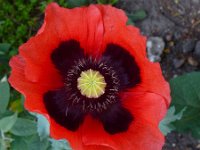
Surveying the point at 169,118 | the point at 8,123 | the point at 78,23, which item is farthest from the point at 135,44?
the point at 8,123

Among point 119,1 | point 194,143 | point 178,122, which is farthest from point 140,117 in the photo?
point 119,1

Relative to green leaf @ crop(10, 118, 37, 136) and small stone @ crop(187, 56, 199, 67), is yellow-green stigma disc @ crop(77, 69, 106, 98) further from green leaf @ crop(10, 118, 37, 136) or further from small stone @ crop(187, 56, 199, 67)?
small stone @ crop(187, 56, 199, 67)

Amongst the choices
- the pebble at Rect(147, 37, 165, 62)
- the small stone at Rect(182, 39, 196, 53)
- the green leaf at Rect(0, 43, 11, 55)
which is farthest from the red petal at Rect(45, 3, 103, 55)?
the small stone at Rect(182, 39, 196, 53)

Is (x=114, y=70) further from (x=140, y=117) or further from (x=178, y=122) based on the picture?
(x=178, y=122)

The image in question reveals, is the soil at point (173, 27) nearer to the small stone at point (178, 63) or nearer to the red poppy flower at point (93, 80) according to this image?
the small stone at point (178, 63)

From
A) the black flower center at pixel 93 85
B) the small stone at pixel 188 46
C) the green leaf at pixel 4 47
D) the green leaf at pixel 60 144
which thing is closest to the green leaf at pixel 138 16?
the small stone at pixel 188 46

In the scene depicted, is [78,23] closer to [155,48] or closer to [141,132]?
[141,132]

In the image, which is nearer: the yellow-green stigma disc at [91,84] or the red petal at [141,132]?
the red petal at [141,132]
